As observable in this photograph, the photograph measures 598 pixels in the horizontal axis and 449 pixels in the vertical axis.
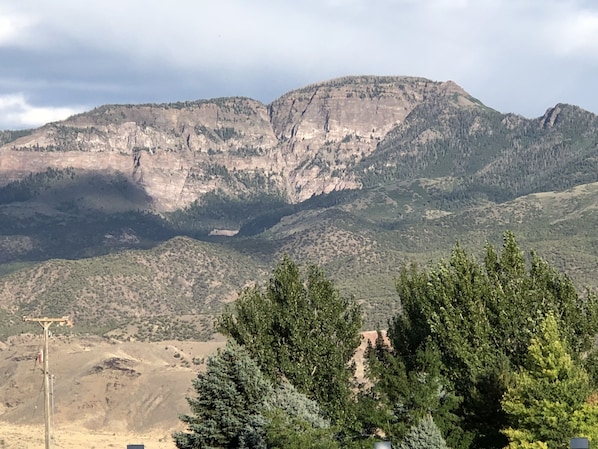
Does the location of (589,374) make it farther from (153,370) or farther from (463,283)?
(153,370)

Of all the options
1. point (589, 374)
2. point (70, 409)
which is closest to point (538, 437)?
point (589, 374)

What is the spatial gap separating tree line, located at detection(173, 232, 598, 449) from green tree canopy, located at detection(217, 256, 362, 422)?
0.18 ft

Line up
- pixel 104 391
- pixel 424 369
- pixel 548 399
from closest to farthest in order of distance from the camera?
pixel 548 399 → pixel 424 369 → pixel 104 391

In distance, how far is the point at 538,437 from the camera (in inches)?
1663

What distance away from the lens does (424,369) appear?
160 feet

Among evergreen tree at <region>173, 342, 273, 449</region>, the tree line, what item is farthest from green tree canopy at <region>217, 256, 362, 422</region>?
evergreen tree at <region>173, 342, 273, 449</region>

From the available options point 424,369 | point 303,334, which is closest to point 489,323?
point 424,369

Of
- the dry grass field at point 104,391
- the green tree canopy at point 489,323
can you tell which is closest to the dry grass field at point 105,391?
the dry grass field at point 104,391

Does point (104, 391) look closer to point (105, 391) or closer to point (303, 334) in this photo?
point (105, 391)

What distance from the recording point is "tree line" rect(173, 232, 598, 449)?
4288cm

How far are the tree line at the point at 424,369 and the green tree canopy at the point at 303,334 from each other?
0.18 feet

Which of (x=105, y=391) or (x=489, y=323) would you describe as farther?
(x=105, y=391)

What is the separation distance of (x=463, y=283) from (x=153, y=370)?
102m

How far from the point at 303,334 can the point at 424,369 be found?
5.85m
